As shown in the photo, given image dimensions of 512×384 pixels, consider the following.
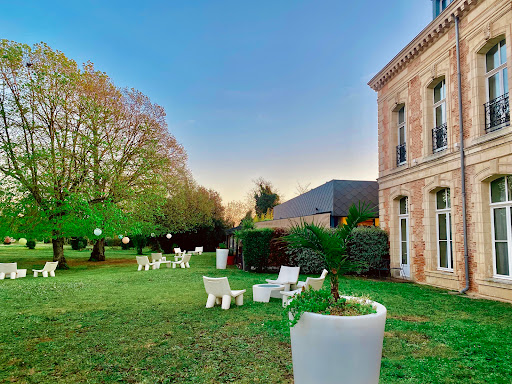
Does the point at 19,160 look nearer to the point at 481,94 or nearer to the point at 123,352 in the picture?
the point at 123,352

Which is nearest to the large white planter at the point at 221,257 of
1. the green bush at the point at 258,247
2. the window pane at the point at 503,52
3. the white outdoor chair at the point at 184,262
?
the white outdoor chair at the point at 184,262

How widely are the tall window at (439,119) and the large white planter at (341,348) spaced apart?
9845 mm

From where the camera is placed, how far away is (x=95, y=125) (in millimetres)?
17812

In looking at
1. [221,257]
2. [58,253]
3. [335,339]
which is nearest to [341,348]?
[335,339]

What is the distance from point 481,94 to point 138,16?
12036 mm

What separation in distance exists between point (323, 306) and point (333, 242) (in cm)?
68

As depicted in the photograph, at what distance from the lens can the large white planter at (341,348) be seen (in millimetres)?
3080

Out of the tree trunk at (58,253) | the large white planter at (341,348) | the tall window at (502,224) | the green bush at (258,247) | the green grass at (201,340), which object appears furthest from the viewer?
the tree trunk at (58,253)

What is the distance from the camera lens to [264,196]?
48.3m

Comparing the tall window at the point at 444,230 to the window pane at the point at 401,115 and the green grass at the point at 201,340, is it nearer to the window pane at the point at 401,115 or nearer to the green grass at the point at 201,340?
the green grass at the point at 201,340

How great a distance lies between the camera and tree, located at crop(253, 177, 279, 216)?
4803cm


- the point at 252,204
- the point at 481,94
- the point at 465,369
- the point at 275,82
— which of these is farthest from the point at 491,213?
the point at 252,204

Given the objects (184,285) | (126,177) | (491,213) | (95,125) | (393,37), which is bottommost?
(184,285)

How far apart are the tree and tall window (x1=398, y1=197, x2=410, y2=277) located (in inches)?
1330
